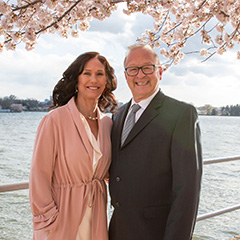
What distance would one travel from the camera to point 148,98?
6.82 ft

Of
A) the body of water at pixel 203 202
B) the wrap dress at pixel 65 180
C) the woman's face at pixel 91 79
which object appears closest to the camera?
the wrap dress at pixel 65 180

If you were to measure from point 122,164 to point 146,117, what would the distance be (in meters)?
0.34

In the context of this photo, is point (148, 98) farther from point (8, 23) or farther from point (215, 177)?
point (215, 177)

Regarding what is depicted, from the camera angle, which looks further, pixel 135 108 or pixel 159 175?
pixel 135 108

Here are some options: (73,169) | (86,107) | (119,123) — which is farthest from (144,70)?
(73,169)

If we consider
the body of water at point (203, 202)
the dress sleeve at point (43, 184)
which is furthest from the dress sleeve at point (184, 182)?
the body of water at point (203, 202)

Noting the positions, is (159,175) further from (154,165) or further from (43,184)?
(43,184)

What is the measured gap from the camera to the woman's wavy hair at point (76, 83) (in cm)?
229

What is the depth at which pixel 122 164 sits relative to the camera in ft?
6.56

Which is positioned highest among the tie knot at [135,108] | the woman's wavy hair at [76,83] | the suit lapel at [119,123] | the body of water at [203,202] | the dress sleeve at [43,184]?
the woman's wavy hair at [76,83]

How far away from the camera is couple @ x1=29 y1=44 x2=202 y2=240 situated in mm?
1800

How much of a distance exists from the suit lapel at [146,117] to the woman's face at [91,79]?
0.47m

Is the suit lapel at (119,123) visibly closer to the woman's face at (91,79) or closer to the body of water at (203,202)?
the woman's face at (91,79)

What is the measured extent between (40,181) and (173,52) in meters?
3.62
